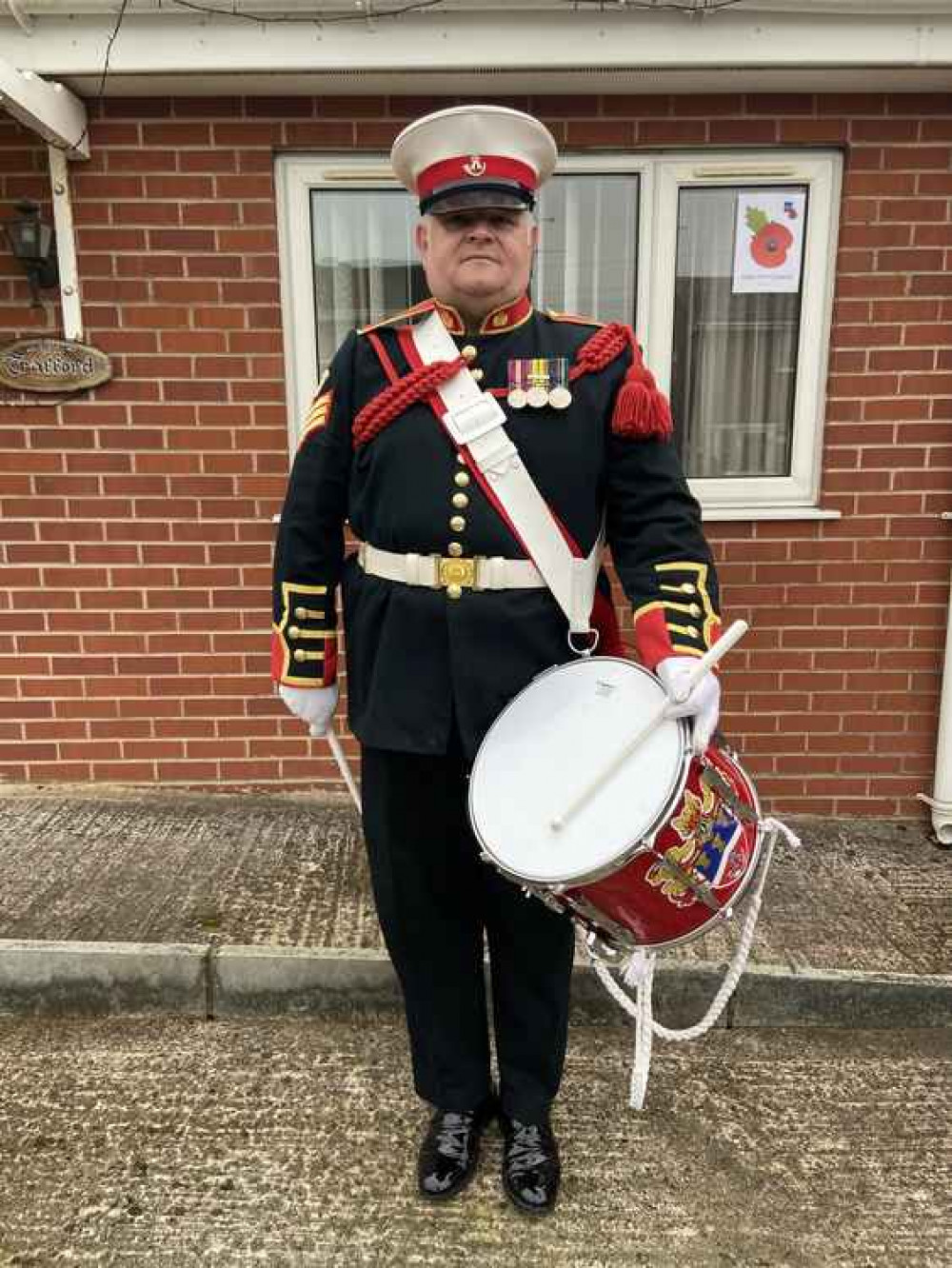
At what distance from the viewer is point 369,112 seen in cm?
319

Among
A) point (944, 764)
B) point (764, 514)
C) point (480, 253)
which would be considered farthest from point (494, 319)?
point (944, 764)

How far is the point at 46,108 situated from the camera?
9.52 feet

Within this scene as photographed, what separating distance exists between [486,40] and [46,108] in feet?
4.40

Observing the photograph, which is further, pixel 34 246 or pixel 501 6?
pixel 34 246

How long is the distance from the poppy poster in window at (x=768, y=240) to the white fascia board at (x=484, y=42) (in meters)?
0.46

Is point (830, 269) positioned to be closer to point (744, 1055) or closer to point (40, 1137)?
point (744, 1055)

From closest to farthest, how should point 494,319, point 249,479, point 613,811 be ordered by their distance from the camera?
point 613,811
point 494,319
point 249,479

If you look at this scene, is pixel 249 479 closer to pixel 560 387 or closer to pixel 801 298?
pixel 560 387

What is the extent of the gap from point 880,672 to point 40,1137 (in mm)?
3010

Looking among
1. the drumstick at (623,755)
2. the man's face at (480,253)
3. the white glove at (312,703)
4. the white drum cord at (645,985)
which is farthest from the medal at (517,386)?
the white drum cord at (645,985)

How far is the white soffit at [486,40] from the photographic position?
2820 mm

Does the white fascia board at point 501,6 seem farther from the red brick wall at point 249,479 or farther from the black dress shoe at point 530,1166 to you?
the black dress shoe at point 530,1166

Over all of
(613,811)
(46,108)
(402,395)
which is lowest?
(613,811)

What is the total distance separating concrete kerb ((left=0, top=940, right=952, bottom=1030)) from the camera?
2654 millimetres
